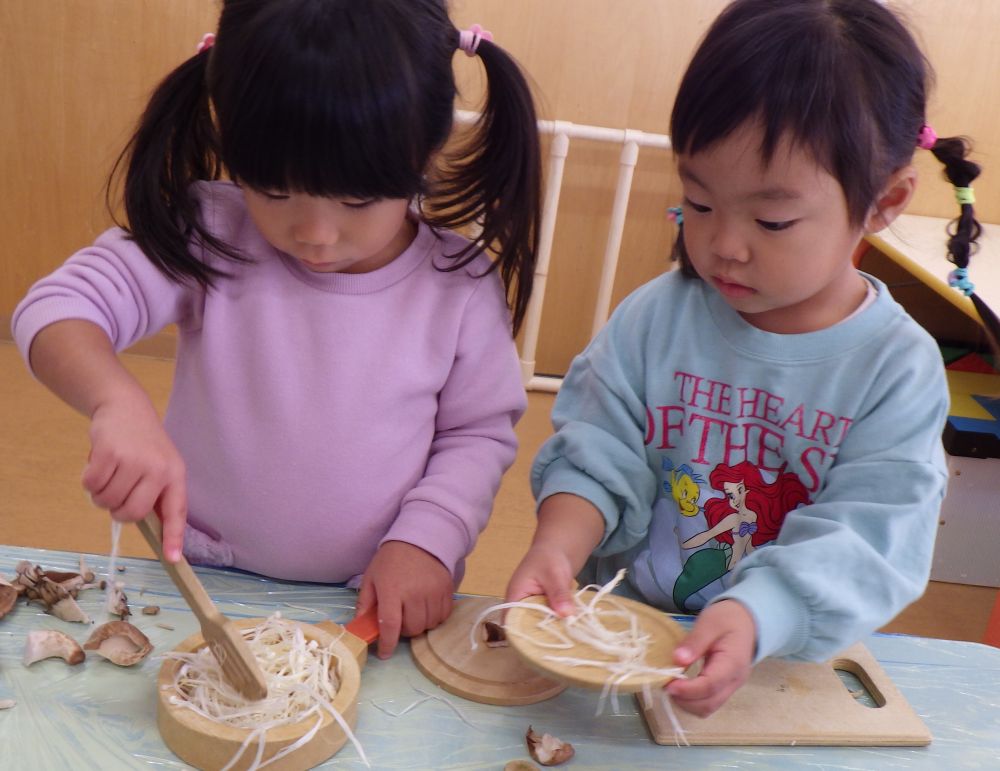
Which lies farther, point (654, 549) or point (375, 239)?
point (654, 549)

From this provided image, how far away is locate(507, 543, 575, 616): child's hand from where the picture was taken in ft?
2.46

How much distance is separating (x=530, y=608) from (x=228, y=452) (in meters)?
0.33

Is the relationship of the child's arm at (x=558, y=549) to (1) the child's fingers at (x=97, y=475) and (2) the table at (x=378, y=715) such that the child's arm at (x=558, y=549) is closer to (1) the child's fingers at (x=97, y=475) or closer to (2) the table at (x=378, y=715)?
(2) the table at (x=378, y=715)

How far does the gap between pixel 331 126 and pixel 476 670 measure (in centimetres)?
42

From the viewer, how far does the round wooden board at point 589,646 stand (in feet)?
2.12

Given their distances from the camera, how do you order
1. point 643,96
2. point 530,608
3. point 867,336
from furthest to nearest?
1. point 643,96
2. point 867,336
3. point 530,608

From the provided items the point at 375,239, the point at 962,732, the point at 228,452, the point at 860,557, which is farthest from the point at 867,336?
the point at 228,452

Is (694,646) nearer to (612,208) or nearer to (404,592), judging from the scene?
(404,592)

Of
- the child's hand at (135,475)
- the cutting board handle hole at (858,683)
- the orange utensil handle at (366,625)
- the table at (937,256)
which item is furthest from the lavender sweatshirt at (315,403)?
the table at (937,256)

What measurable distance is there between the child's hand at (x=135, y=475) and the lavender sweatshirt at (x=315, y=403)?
21 centimetres

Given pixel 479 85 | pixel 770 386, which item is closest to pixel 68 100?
pixel 479 85

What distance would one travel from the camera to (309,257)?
80 centimetres

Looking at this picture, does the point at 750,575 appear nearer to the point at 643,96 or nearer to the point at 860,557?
the point at 860,557

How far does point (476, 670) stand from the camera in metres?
0.76
